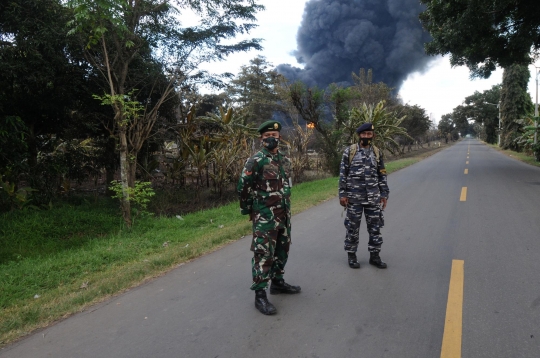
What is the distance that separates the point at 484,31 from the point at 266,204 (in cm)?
1487

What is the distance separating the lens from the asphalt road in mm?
3051

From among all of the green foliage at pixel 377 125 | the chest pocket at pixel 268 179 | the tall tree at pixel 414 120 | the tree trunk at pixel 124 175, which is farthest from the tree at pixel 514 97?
the chest pocket at pixel 268 179

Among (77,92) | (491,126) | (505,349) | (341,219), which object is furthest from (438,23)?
(491,126)

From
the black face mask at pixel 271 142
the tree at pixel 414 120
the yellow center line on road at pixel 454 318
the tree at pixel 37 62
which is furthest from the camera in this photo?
the tree at pixel 414 120

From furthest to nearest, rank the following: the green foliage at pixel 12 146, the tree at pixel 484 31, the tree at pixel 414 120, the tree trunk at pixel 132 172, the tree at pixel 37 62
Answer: the tree at pixel 414 120
the tree at pixel 484 31
the tree trunk at pixel 132 172
the green foliage at pixel 12 146
the tree at pixel 37 62

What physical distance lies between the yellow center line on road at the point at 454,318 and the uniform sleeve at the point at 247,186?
204cm

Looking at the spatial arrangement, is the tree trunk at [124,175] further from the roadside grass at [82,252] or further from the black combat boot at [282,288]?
the black combat boot at [282,288]

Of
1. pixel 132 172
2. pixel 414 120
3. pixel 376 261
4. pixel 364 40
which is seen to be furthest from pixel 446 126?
pixel 376 261

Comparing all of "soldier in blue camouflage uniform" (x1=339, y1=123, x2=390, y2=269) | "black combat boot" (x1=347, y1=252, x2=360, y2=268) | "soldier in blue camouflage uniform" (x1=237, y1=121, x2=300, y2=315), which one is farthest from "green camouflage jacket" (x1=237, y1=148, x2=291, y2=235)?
"black combat boot" (x1=347, y1=252, x2=360, y2=268)

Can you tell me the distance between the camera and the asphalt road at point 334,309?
10.0 feet

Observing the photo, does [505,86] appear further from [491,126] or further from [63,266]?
[63,266]

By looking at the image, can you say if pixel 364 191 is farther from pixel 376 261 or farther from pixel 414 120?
pixel 414 120

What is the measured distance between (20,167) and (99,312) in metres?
6.88

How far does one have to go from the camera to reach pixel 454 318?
11.2 feet
